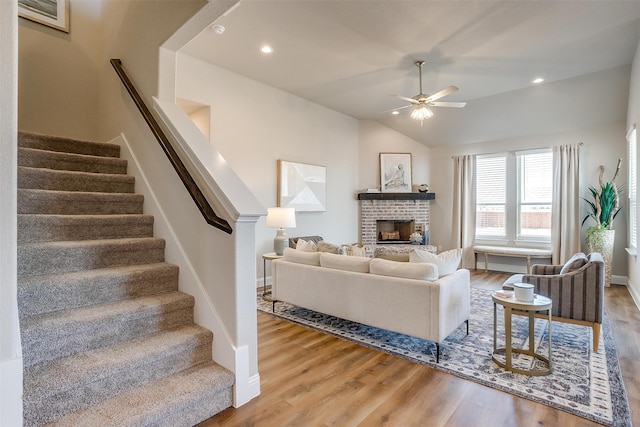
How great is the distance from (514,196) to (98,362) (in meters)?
7.26

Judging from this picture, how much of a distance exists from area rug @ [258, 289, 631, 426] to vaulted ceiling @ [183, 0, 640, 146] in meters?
3.29

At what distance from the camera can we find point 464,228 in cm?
A: 712

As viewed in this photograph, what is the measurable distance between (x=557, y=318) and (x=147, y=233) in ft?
12.4

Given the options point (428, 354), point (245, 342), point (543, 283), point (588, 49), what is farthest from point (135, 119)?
point (588, 49)

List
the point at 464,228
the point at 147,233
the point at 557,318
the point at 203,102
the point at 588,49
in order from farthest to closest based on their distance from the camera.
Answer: the point at 464,228 < the point at 203,102 < the point at 588,49 < the point at 557,318 < the point at 147,233

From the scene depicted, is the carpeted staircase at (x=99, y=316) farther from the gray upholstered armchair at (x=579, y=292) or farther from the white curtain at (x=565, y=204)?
the white curtain at (x=565, y=204)

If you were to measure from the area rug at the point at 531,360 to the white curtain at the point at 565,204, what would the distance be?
2.34 metres

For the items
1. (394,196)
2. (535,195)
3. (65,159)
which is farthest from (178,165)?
(535,195)

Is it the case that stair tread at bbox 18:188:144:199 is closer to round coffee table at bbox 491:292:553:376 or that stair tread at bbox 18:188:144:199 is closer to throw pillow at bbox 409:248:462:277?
throw pillow at bbox 409:248:462:277

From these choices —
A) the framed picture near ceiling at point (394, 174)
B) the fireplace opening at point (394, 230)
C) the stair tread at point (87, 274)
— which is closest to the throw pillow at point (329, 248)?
the stair tread at point (87, 274)

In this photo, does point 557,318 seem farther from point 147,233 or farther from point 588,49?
point 147,233

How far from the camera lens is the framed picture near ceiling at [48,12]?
12.1 ft

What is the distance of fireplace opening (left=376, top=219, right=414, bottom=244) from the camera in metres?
7.52

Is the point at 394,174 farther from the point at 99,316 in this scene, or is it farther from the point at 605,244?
the point at 99,316
